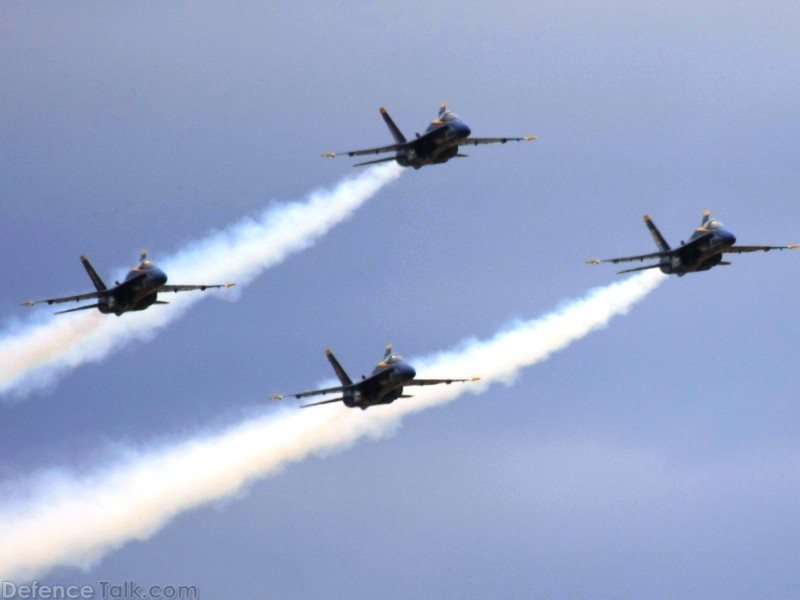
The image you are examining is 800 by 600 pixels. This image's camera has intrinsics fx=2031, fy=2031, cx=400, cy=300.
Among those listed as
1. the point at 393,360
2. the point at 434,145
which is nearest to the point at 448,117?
the point at 434,145

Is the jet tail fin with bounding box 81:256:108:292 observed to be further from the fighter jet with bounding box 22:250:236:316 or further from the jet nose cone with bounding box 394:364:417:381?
the jet nose cone with bounding box 394:364:417:381

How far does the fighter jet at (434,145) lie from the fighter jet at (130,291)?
59.2 ft

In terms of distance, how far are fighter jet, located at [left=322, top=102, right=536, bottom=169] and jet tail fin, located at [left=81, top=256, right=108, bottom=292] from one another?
69.3ft

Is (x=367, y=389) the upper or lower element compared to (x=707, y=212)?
lower

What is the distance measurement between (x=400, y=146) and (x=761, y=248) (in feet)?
93.8

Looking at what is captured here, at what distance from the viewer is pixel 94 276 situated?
147500mm

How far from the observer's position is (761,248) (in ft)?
507

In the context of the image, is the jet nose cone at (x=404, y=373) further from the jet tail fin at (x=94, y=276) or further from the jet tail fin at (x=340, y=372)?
the jet tail fin at (x=94, y=276)

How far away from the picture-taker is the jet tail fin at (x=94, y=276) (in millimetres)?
147125

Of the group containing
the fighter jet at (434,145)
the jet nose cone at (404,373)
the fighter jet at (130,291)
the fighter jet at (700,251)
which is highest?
the fighter jet at (434,145)

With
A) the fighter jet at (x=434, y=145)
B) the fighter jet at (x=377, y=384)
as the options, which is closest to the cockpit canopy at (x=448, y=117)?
the fighter jet at (x=434, y=145)

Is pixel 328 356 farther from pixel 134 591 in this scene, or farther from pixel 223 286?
pixel 134 591

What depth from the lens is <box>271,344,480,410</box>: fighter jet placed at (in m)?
140

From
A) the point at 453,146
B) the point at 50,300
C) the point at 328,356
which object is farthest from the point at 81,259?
the point at 453,146
